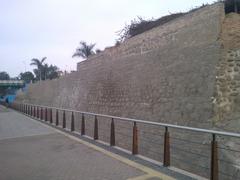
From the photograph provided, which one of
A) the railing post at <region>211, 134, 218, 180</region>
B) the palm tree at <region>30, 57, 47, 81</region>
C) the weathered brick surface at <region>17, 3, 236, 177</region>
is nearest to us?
the railing post at <region>211, 134, 218, 180</region>

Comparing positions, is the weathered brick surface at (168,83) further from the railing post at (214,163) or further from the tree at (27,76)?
the tree at (27,76)

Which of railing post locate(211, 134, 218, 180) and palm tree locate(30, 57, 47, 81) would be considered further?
palm tree locate(30, 57, 47, 81)

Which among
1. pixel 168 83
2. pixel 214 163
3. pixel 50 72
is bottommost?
pixel 214 163

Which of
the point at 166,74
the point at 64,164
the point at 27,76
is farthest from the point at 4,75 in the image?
the point at 64,164

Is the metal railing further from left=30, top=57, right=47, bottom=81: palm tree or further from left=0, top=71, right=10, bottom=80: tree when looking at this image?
left=0, top=71, right=10, bottom=80: tree

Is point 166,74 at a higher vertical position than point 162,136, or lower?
higher

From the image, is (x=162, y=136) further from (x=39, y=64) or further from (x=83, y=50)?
(x=39, y=64)

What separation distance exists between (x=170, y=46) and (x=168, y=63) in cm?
72

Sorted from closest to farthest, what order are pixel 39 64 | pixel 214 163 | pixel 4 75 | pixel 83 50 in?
pixel 214 163
pixel 83 50
pixel 39 64
pixel 4 75

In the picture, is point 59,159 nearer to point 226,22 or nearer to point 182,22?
point 226,22

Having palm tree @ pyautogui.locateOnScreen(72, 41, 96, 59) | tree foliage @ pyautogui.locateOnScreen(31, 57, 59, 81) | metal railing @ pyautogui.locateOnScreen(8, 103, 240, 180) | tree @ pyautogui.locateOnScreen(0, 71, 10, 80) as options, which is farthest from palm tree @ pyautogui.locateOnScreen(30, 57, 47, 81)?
metal railing @ pyautogui.locateOnScreen(8, 103, 240, 180)

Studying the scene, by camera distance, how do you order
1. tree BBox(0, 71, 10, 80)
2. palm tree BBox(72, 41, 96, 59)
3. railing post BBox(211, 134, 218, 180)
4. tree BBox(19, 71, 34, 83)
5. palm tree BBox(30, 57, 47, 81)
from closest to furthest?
1. railing post BBox(211, 134, 218, 180)
2. palm tree BBox(72, 41, 96, 59)
3. palm tree BBox(30, 57, 47, 81)
4. tree BBox(19, 71, 34, 83)
5. tree BBox(0, 71, 10, 80)

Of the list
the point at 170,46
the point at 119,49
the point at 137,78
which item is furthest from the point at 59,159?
the point at 119,49

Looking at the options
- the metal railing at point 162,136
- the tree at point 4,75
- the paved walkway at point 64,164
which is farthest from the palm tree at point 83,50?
the tree at point 4,75
